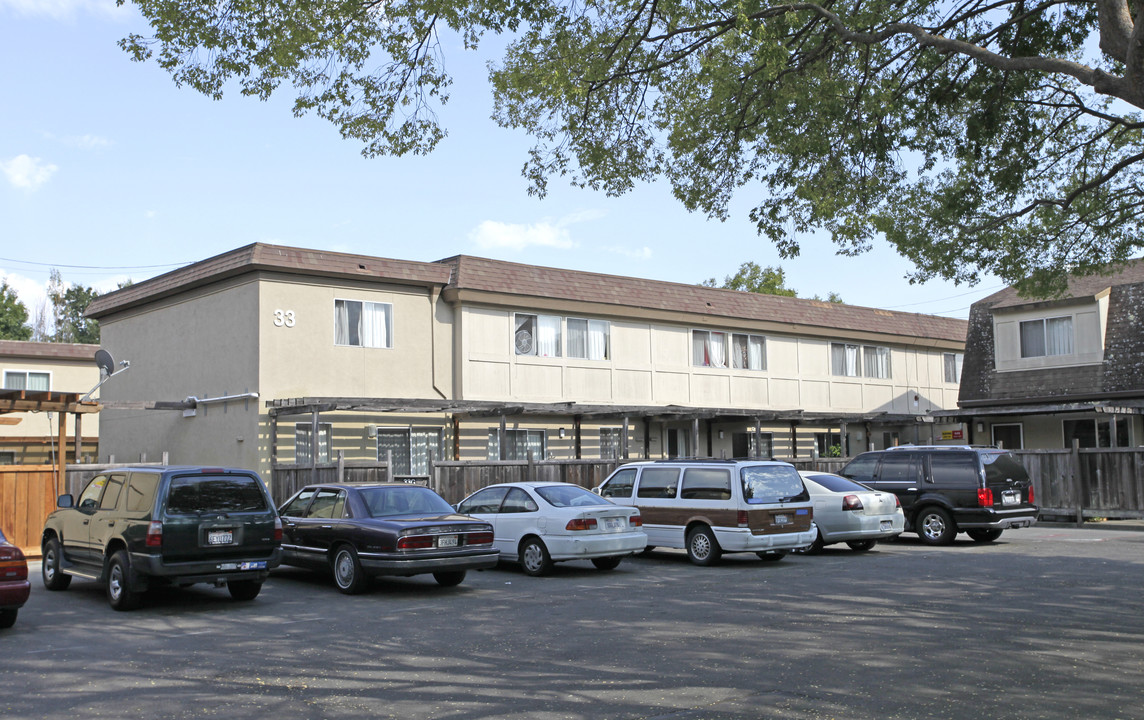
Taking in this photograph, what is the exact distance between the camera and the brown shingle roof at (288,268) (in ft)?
74.3

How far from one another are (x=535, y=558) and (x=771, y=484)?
398cm

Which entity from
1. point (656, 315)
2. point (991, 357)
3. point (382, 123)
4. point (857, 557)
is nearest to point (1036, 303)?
point (991, 357)

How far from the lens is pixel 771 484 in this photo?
1647 centimetres

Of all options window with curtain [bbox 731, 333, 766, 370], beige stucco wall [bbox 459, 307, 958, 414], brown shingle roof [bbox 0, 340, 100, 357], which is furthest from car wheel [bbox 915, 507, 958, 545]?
brown shingle roof [bbox 0, 340, 100, 357]

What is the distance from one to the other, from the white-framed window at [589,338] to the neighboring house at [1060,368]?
10.7 metres

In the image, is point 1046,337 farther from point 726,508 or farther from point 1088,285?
point 726,508

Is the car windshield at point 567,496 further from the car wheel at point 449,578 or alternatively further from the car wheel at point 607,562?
the car wheel at point 449,578

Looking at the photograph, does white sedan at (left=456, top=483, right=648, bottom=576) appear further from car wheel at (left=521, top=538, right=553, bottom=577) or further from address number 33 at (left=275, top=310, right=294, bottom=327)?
address number 33 at (left=275, top=310, right=294, bottom=327)

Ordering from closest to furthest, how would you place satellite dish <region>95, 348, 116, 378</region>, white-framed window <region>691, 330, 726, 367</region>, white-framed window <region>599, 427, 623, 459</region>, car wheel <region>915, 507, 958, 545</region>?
car wheel <region>915, 507, 958, 545</region>
satellite dish <region>95, 348, 116, 378</region>
white-framed window <region>599, 427, 623, 459</region>
white-framed window <region>691, 330, 726, 367</region>

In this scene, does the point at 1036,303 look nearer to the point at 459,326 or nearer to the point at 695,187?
the point at 459,326

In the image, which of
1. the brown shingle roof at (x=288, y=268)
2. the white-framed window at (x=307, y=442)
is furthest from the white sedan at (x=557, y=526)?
the brown shingle roof at (x=288, y=268)

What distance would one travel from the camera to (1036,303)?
31.6 meters

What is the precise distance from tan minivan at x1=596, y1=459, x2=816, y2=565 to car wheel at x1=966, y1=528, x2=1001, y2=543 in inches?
200

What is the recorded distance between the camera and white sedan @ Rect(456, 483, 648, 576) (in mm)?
15188
